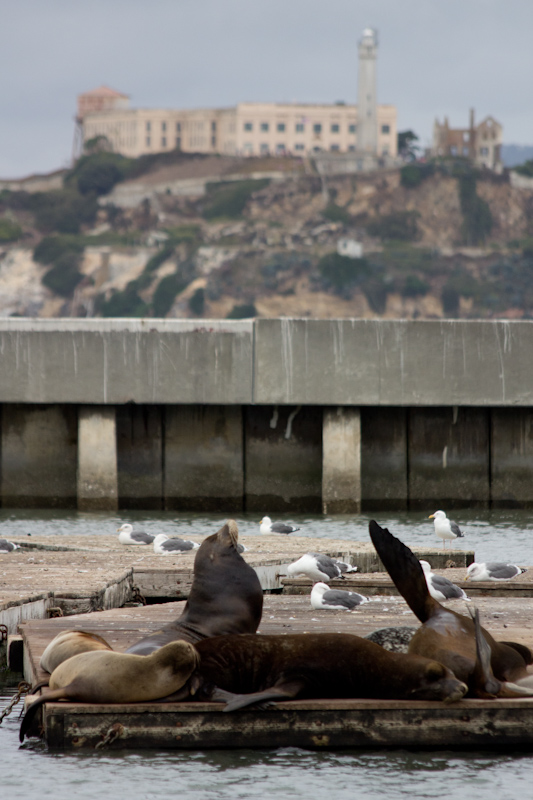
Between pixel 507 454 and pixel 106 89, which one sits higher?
pixel 106 89

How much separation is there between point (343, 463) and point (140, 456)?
3.33m

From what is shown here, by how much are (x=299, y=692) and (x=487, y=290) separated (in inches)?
5155

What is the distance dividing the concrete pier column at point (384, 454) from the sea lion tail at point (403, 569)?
1147cm

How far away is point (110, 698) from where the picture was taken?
5641 mm

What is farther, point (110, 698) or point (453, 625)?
point (453, 625)

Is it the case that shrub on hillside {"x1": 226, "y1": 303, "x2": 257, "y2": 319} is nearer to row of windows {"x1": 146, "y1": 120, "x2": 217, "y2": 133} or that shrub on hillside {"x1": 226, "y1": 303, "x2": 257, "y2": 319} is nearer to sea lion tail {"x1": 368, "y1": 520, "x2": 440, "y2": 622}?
row of windows {"x1": 146, "y1": 120, "x2": 217, "y2": 133}

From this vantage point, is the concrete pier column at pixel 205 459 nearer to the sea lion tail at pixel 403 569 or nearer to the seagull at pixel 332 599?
the seagull at pixel 332 599

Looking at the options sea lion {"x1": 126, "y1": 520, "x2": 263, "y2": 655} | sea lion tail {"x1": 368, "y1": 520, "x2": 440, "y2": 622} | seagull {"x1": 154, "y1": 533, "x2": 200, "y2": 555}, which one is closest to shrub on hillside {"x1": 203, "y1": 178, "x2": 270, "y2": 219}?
seagull {"x1": 154, "y1": 533, "x2": 200, "y2": 555}

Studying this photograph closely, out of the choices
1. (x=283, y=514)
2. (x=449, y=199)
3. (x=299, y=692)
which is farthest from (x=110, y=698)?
(x=449, y=199)

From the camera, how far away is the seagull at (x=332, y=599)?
7871mm

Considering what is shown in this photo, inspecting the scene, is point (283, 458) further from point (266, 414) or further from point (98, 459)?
point (98, 459)

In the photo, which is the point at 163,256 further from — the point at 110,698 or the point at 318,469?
the point at 110,698

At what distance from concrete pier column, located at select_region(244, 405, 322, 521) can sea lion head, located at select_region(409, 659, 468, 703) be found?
12072mm

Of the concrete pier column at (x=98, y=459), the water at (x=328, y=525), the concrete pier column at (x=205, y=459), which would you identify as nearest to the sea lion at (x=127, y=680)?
the water at (x=328, y=525)
